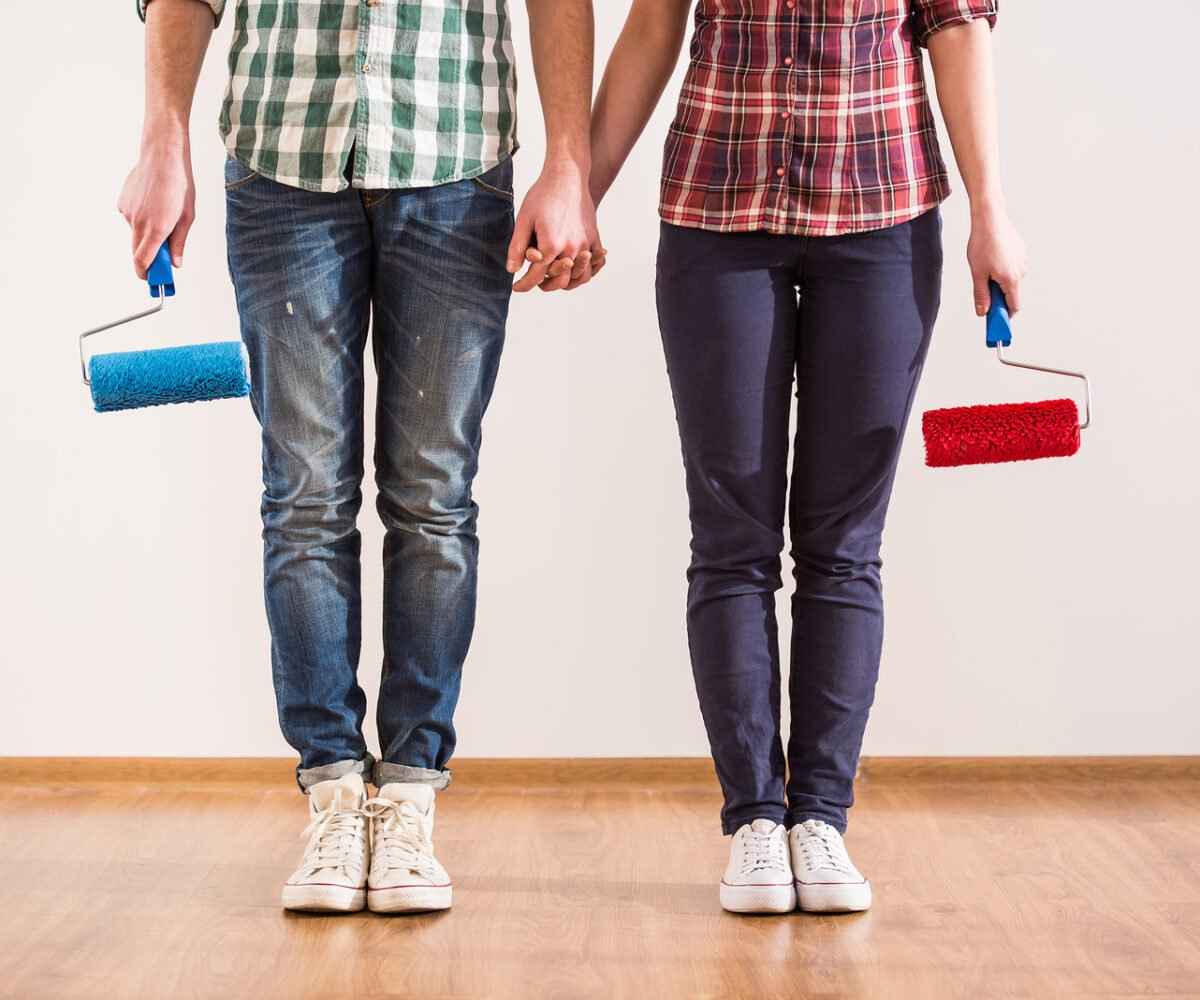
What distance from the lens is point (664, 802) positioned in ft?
6.24

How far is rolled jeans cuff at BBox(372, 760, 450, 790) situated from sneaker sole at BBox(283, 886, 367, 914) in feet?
0.37

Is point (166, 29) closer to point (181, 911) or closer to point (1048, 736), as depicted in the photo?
point (181, 911)

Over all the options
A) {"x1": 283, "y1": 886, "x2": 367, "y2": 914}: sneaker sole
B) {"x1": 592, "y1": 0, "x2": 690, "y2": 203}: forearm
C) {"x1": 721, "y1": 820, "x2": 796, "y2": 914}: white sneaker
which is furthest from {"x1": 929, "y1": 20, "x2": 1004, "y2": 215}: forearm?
{"x1": 283, "y1": 886, "x2": 367, "y2": 914}: sneaker sole

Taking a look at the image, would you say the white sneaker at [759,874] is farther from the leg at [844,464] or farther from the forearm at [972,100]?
the forearm at [972,100]

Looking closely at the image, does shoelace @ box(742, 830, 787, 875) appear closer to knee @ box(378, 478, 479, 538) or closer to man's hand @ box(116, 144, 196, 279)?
knee @ box(378, 478, 479, 538)

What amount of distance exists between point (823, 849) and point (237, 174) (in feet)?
2.83

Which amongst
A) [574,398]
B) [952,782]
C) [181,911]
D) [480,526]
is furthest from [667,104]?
[181,911]

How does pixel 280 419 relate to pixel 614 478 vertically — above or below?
above

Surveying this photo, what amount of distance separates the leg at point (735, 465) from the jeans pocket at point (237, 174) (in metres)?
0.40

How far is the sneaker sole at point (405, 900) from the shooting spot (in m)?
1.36

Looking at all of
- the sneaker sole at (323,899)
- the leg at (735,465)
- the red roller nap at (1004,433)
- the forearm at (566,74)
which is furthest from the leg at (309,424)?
the red roller nap at (1004,433)

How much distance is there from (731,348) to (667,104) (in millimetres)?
714

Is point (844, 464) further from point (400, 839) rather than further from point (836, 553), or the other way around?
point (400, 839)

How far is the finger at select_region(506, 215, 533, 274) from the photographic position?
4.46 feet
